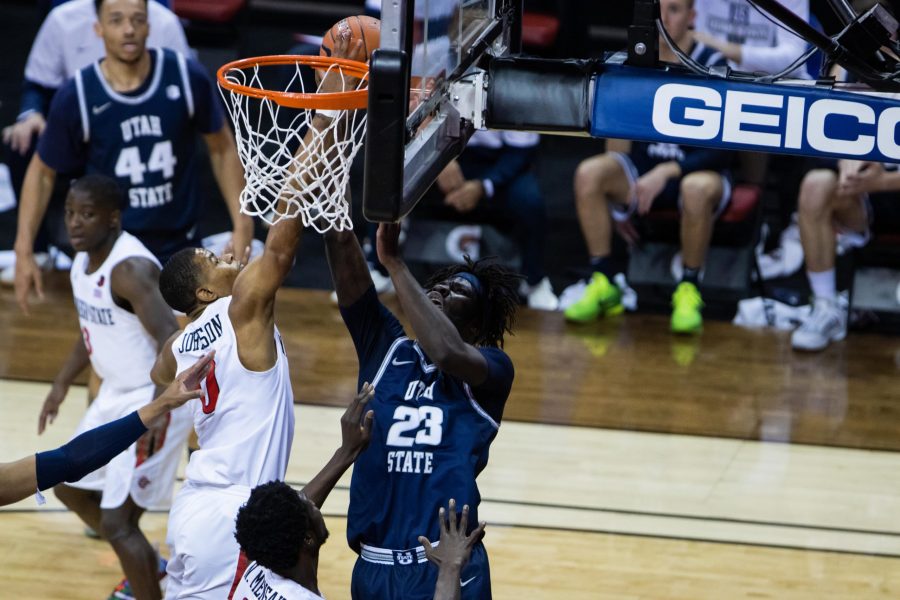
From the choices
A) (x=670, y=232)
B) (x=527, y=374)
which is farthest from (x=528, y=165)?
(x=527, y=374)

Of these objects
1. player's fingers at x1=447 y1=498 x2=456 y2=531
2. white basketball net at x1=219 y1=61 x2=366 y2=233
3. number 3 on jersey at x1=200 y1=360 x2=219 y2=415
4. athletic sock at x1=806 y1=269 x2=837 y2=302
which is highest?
white basketball net at x1=219 y1=61 x2=366 y2=233

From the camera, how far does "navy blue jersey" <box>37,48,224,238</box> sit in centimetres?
649

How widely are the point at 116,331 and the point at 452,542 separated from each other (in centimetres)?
210

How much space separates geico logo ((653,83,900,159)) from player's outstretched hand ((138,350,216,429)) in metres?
1.43

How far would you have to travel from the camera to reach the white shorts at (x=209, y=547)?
13.4 ft

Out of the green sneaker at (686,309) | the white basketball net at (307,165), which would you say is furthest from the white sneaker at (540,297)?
the white basketball net at (307,165)

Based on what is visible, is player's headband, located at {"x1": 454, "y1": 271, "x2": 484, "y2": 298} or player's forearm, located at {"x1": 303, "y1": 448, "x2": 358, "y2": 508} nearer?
player's forearm, located at {"x1": 303, "y1": 448, "x2": 358, "y2": 508}

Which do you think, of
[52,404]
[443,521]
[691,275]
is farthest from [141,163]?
[443,521]

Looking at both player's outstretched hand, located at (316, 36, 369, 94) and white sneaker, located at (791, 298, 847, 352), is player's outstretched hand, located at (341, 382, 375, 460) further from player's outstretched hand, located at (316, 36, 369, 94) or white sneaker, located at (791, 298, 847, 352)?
white sneaker, located at (791, 298, 847, 352)

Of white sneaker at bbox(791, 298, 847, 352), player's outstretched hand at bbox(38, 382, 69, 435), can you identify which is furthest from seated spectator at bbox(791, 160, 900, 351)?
player's outstretched hand at bbox(38, 382, 69, 435)

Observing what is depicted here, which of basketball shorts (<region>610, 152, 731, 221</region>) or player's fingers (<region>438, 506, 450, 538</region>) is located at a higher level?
player's fingers (<region>438, 506, 450, 538</region>)

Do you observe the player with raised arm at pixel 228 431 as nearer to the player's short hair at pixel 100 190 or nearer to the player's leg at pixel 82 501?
the player's leg at pixel 82 501

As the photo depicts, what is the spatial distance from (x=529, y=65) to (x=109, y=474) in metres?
2.31

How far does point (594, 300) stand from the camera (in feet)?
27.3
